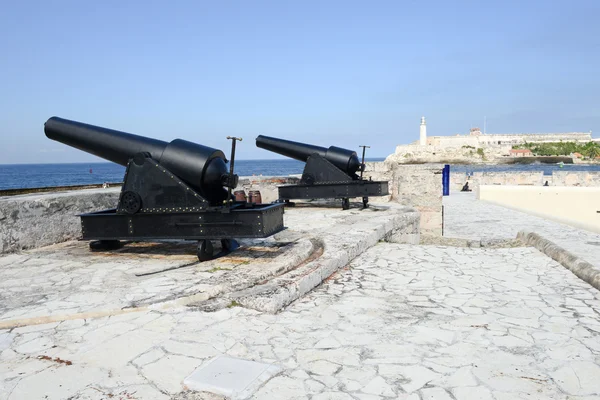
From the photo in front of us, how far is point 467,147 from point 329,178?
9892 cm

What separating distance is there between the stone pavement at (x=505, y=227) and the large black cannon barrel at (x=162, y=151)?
3.77 m

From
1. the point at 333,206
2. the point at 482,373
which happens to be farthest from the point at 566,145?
the point at 482,373

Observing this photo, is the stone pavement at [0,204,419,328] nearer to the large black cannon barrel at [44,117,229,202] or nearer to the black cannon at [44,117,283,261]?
the black cannon at [44,117,283,261]

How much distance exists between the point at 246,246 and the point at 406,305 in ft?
7.17

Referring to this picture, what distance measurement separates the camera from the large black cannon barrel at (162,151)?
14.2 ft

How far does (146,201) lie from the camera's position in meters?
4.41

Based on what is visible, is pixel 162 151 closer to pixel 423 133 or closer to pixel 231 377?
pixel 231 377

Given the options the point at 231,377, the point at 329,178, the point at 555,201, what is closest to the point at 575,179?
the point at 555,201

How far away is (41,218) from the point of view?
520 cm

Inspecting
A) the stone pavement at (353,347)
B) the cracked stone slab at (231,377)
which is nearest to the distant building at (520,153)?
the stone pavement at (353,347)

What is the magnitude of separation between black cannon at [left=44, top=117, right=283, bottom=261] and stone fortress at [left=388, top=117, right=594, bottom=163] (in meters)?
87.6

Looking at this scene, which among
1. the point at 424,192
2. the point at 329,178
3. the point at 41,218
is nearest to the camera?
the point at 41,218

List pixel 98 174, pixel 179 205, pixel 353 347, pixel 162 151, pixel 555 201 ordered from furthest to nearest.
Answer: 1. pixel 98 174
2. pixel 555 201
3. pixel 162 151
4. pixel 179 205
5. pixel 353 347

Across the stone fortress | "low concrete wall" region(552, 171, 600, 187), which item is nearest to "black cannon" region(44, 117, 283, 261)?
"low concrete wall" region(552, 171, 600, 187)
